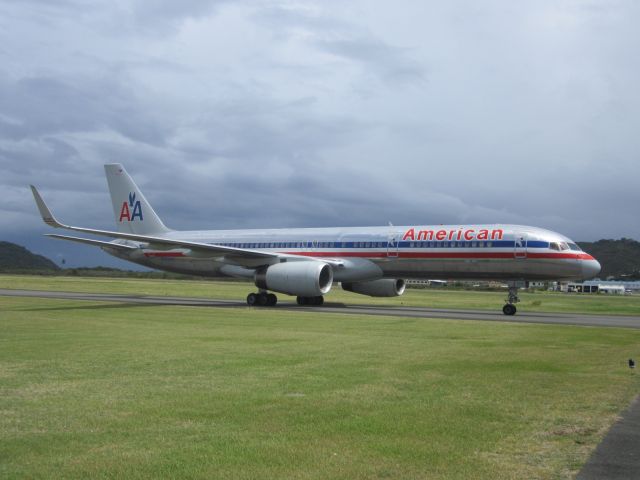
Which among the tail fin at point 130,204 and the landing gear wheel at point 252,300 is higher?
the tail fin at point 130,204

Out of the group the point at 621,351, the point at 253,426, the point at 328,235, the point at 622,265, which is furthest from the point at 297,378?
the point at 622,265

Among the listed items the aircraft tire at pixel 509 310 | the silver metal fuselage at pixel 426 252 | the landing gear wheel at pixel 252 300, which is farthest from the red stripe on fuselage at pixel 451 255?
the landing gear wheel at pixel 252 300

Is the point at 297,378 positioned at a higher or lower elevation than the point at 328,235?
lower

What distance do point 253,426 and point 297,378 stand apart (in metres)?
Result: 2.95

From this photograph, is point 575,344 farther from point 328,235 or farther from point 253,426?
point 328,235

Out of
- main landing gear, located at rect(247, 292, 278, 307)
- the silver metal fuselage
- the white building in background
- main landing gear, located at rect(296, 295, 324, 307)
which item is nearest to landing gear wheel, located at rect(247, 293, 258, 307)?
main landing gear, located at rect(247, 292, 278, 307)

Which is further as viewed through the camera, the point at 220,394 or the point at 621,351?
the point at 621,351

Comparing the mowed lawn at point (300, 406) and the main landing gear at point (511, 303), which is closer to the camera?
the mowed lawn at point (300, 406)

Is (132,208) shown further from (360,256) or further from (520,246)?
(520,246)

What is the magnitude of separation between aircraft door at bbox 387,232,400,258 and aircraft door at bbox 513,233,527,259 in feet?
17.8

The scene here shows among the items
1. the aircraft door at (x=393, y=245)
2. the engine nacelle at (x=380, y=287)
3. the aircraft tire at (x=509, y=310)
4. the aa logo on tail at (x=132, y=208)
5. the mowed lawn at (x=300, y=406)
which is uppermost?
the aa logo on tail at (x=132, y=208)

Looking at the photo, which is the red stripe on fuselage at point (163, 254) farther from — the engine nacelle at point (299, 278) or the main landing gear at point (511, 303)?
the main landing gear at point (511, 303)

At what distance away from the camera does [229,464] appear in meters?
5.50

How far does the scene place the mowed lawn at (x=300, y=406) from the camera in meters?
5.59
